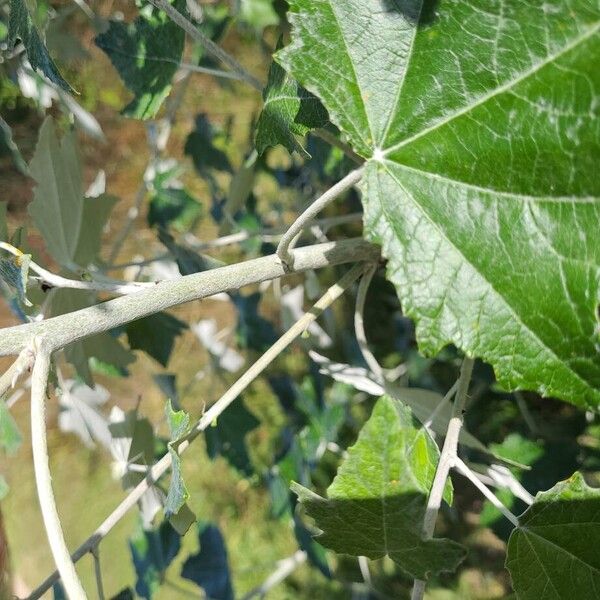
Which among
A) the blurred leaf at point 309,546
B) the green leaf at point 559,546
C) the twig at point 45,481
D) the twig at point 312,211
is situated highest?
the twig at point 312,211

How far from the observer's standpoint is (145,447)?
0.94 metres

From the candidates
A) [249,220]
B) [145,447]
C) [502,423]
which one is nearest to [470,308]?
[145,447]

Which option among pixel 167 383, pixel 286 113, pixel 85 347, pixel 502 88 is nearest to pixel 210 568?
pixel 167 383

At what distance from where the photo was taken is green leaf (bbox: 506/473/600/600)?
0.58m

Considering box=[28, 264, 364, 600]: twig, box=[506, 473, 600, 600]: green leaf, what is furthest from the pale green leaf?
box=[506, 473, 600, 600]: green leaf

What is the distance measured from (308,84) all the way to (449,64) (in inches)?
4.2

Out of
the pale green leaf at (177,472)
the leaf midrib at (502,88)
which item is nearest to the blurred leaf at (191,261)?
Answer: the pale green leaf at (177,472)

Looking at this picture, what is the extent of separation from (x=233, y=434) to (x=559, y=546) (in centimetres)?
70

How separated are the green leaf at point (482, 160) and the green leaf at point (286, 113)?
0.11 metres

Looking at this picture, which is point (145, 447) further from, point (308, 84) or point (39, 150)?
point (308, 84)

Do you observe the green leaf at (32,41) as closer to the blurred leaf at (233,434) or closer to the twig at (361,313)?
the twig at (361,313)

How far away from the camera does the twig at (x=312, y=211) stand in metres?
0.58

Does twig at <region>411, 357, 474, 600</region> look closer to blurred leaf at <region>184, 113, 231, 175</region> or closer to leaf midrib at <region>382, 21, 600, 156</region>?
leaf midrib at <region>382, 21, 600, 156</region>

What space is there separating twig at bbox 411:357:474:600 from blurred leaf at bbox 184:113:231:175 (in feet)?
2.71
